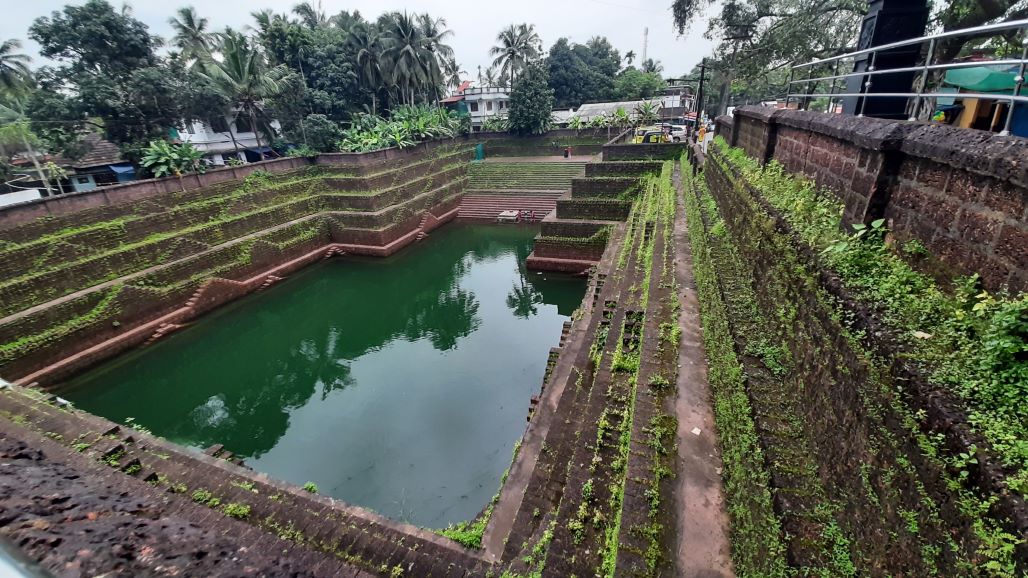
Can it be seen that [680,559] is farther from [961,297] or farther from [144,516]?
[144,516]

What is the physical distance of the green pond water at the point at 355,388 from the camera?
6.52m

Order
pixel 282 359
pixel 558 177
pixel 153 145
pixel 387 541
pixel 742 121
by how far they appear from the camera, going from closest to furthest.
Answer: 1. pixel 387 541
2. pixel 742 121
3. pixel 282 359
4. pixel 153 145
5. pixel 558 177

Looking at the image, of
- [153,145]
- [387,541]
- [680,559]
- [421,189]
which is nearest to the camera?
[680,559]

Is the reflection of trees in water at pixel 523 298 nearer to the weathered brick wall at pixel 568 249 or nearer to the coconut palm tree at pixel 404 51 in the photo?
the weathered brick wall at pixel 568 249

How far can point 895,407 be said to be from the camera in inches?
67.3

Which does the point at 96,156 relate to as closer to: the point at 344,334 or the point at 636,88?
the point at 344,334

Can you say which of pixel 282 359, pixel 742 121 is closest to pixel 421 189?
pixel 282 359

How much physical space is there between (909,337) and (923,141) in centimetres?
110

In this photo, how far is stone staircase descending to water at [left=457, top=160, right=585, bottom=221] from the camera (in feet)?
65.2

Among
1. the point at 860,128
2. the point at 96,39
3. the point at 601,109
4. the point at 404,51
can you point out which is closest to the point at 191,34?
the point at 96,39

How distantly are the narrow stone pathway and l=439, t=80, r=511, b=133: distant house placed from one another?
101ft

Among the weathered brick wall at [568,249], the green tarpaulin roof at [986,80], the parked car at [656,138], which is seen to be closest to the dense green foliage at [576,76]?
the parked car at [656,138]

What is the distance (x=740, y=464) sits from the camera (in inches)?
114

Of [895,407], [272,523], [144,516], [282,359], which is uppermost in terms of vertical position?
A: [895,407]
